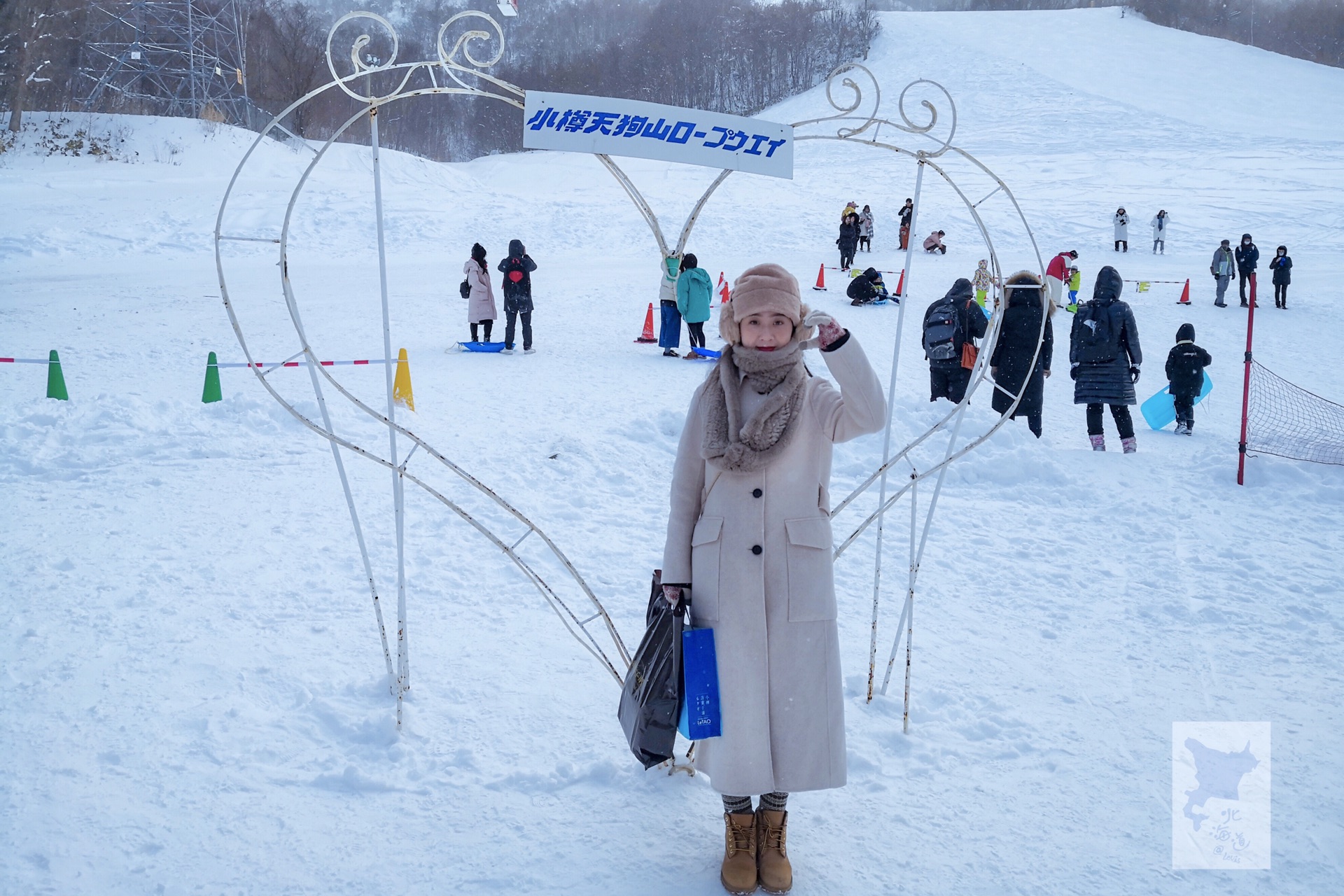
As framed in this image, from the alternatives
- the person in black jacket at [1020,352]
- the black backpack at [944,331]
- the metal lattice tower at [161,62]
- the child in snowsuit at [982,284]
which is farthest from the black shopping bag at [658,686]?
the metal lattice tower at [161,62]

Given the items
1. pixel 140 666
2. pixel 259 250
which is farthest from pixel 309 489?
pixel 259 250

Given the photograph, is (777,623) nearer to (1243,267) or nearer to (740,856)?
(740,856)

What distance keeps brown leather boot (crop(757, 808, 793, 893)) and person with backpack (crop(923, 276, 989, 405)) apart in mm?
5861

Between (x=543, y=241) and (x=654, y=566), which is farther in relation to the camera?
(x=543, y=241)

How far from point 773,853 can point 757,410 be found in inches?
50.6

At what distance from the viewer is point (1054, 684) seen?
4129mm

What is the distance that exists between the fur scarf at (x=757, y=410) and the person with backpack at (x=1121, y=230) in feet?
73.7

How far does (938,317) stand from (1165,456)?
2154mm

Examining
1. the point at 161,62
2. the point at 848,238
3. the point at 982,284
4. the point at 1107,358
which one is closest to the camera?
the point at 1107,358

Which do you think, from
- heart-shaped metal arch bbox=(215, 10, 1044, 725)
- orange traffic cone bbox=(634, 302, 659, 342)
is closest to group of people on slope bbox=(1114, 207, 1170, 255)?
orange traffic cone bbox=(634, 302, 659, 342)

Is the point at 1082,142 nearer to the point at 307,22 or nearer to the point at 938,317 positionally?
the point at 938,317

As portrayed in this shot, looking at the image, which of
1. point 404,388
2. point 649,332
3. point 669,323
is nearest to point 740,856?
point 404,388

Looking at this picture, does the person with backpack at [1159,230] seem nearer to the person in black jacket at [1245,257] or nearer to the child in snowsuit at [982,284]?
the person in black jacket at [1245,257]

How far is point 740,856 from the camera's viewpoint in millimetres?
2752
